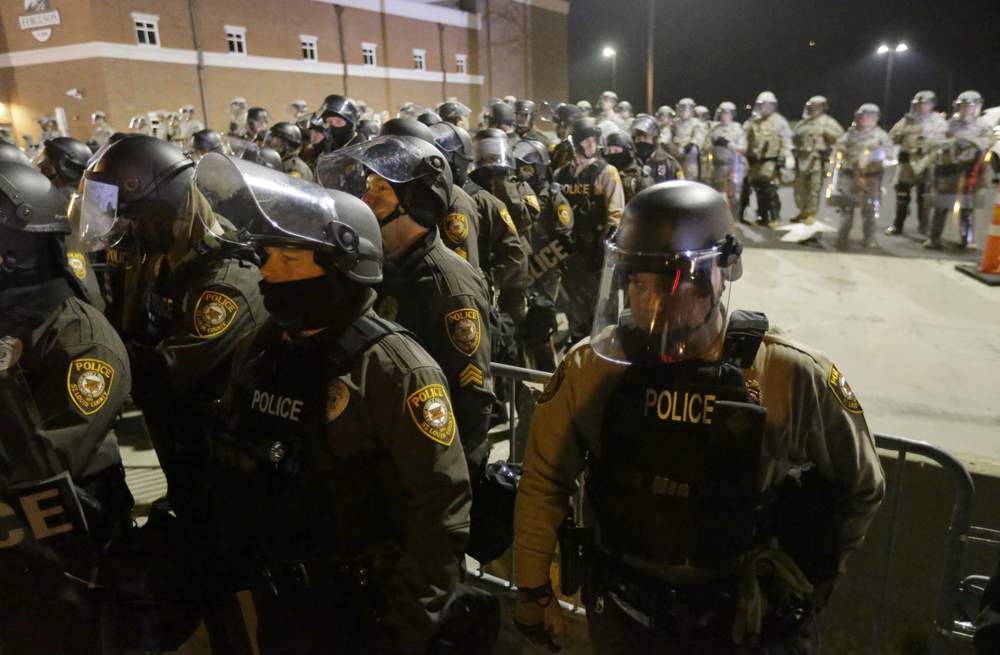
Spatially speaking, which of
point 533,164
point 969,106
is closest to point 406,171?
point 533,164

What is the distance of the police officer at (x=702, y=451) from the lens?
188 centimetres

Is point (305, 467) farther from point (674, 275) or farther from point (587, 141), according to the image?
point (587, 141)

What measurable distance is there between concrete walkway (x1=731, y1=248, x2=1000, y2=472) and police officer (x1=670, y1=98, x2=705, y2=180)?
214 inches

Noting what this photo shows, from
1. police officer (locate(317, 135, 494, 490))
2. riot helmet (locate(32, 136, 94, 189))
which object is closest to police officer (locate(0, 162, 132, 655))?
police officer (locate(317, 135, 494, 490))

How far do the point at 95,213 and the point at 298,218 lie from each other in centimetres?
185

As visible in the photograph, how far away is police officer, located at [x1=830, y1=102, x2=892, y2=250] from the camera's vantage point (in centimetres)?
1214

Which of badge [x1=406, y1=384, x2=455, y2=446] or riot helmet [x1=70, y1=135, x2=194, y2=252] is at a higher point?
riot helmet [x1=70, y1=135, x2=194, y2=252]

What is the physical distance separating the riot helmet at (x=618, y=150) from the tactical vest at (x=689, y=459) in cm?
760

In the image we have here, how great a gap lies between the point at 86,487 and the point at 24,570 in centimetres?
40

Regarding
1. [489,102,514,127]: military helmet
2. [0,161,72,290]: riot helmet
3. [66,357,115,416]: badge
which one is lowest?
[66,357,115,416]: badge

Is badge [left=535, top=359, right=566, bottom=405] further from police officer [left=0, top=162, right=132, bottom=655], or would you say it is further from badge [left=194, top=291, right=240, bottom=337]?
police officer [left=0, top=162, right=132, bottom=655]

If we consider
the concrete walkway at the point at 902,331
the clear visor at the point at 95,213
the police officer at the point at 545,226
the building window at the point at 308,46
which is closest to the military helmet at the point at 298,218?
the clear visor at the point at 95,213

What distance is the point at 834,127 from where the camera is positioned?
1357 cm

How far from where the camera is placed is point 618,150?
919 cm
